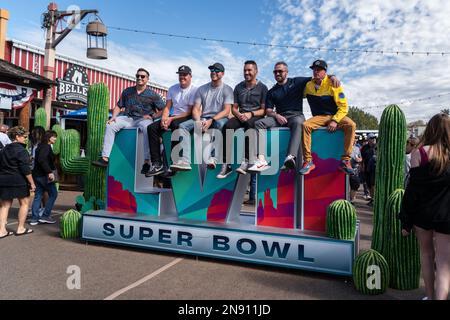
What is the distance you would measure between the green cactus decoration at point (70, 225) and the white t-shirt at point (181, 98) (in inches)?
A: 89.0

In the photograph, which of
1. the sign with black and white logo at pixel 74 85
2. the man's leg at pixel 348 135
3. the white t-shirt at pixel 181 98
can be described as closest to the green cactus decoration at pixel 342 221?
the man's leg at pixel 348 135

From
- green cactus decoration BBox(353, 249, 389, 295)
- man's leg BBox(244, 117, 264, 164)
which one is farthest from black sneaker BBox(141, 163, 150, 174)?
green cactus decoration BBox(353, 249, 389, 295)

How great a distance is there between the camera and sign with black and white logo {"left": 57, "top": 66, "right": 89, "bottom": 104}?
15889 mm

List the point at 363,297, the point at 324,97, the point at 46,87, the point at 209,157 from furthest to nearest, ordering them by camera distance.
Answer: the point at 46,87, the point at 209,157, the point at 324,97, the point at 363,297

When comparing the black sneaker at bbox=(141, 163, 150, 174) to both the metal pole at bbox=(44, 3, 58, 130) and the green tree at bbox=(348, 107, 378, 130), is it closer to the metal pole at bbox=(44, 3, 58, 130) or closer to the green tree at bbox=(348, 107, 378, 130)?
the metal pole at bbox=(44, 3, 58, 130)

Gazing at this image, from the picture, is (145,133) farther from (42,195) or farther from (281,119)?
(42,195)

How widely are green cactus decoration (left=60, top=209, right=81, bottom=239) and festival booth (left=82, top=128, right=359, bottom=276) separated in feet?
0.95

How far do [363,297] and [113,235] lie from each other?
3441mm

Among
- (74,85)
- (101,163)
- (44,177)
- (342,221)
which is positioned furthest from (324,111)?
(74,85)

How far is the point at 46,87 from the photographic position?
11.8m

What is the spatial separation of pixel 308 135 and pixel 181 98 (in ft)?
6.64

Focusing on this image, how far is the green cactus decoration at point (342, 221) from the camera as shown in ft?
12.9
